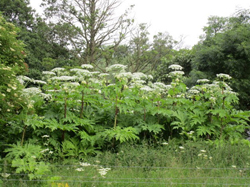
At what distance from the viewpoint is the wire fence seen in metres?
3.39

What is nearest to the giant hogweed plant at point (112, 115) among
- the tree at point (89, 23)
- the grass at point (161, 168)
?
the grass at point (161, 168)

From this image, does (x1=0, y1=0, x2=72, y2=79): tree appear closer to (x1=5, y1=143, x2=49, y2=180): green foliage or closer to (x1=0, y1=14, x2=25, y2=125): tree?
(x1=0, y1=14, x2=25, y2=125): tree

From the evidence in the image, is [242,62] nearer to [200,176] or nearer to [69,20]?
[200,176]

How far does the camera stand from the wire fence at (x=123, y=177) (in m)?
3.39

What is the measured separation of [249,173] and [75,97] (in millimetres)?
3608

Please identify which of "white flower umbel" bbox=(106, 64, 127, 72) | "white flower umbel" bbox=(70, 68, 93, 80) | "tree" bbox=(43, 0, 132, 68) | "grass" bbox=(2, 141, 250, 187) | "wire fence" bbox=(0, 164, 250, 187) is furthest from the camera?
"tree" bbox=(43, 0, 132, 68)

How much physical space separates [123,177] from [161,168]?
76 centimetres

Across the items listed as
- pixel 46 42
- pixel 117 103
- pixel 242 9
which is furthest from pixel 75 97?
pixel 46 42

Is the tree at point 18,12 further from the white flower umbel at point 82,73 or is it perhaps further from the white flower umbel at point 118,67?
the white flower umbel at point 118,67

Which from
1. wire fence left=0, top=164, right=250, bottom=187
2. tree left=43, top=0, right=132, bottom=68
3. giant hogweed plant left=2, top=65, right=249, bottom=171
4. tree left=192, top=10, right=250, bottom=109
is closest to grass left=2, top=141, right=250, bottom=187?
wire fence left=0, top=164, right=250, bottom=187

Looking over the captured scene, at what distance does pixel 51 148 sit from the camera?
4551mm

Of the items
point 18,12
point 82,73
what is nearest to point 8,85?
point 82,73

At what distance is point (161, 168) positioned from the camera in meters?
4.13

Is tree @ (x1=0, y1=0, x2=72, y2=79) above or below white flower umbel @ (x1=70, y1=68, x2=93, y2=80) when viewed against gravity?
above
